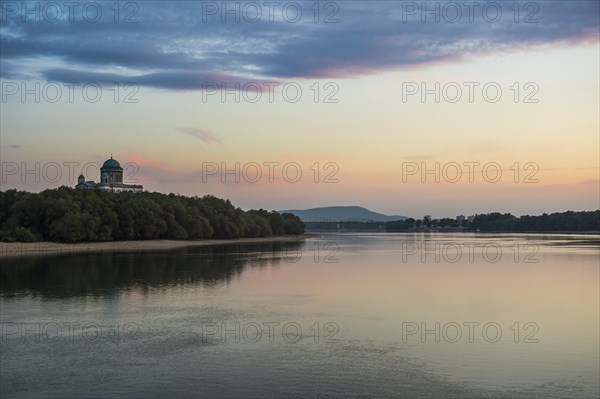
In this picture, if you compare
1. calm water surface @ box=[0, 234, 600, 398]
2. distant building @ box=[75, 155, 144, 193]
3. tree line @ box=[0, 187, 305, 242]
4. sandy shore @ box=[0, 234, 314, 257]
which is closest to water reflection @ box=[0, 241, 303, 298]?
calm water surface @ box=[0, 234, 600, 398]

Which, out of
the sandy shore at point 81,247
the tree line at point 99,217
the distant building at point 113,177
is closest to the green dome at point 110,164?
the distant building at point 113,177

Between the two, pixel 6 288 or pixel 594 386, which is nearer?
pixel 594 386

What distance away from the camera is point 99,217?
86562 millimetres

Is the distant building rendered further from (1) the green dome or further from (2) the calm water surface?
(2) the calm water surface

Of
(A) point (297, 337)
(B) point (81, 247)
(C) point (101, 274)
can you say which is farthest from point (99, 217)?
(A) point (297, 337)

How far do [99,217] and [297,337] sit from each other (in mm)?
67575

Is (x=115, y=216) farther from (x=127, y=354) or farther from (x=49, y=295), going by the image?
(x=127, y=354)

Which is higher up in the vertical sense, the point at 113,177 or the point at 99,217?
the point at 113,177

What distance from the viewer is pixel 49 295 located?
3566 cm

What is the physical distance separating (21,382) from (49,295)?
63.4 feet

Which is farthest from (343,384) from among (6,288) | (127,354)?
(6,288)

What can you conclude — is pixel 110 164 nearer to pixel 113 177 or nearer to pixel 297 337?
pixel 113 177

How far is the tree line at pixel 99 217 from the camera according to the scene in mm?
82250

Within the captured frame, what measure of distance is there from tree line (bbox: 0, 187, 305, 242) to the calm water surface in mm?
37210
